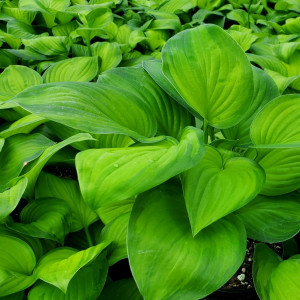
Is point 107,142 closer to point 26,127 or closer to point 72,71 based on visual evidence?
point 26,127

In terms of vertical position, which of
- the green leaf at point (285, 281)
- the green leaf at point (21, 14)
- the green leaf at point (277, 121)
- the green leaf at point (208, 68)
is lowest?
the green leaf at point (285, 281)

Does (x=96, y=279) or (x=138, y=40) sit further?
(x=138, y=40)

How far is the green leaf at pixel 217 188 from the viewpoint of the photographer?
1.79ft

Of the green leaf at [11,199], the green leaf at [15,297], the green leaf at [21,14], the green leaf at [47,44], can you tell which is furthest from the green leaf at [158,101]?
the green leaf at [21,14]

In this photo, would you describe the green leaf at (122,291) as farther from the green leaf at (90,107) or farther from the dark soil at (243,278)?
the green leaf at (90,107)

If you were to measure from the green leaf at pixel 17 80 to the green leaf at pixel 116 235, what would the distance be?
1.79 ft

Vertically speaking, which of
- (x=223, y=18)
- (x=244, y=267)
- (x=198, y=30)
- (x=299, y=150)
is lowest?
(x=244, y=267)

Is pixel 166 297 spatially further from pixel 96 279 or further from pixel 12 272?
pixel 12 272

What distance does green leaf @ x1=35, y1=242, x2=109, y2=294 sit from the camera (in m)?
0.58

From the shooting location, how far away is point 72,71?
1.16m

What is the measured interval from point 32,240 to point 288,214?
480 mm

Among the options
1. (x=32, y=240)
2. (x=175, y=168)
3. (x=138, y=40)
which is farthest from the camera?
(x=138, y=40)

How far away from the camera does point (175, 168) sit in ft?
1.68

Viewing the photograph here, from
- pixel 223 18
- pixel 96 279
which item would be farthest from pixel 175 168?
pixel 223 18
